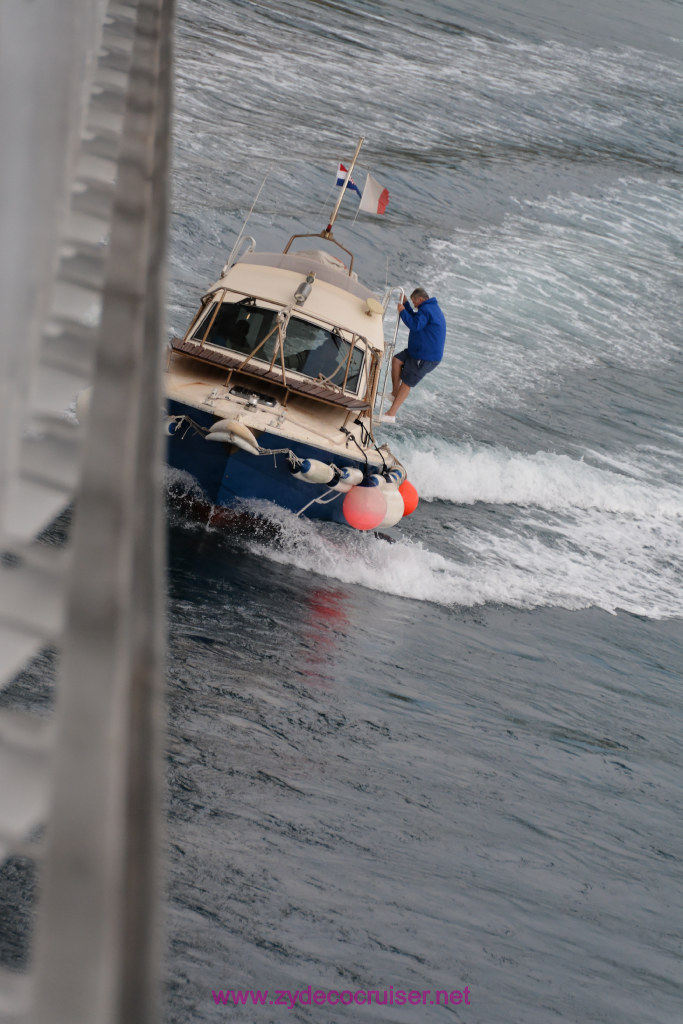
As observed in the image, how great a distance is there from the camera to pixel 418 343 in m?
10.8

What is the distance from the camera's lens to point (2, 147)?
196 cm

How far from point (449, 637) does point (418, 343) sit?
3.71m

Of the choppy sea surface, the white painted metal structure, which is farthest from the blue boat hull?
the white painted metal structure

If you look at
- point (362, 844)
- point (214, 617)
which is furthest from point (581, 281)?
point (362, 844)

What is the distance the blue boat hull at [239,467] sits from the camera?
8.27 meters

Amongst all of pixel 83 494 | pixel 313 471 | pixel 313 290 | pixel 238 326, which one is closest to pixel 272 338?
pixel 238 326

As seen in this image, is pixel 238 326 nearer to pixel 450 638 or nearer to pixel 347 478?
pixel 347 478

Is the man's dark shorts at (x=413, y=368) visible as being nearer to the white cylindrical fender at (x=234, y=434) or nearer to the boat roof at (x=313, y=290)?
the boat roof at (x=313, y=290)

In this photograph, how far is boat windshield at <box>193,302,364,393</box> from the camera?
29.8ft

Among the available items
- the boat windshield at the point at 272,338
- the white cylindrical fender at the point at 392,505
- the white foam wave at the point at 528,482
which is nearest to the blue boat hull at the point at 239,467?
the white cylindrical fender at the point at 392,505

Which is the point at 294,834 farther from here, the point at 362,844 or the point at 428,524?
the point at 428,524

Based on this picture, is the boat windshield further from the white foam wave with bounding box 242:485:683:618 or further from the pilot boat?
the white foam wave with bounding box 242:485:683:618

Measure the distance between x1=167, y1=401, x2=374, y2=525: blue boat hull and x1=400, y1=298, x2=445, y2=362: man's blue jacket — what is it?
2587 mm

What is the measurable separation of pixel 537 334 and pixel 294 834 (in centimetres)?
1254
